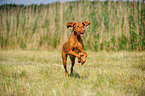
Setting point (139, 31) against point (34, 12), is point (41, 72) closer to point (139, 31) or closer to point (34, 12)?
point (139, 31)

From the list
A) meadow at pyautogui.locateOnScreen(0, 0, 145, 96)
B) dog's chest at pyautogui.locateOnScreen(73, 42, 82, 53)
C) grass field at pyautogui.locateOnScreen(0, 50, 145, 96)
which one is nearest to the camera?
grass field at pyautogui.locateOnScreen(0, 50, 145, 96)

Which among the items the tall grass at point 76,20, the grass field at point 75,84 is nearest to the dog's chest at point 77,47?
the grass field at point 75,84

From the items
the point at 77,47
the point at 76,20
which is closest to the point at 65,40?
the point at 76,20

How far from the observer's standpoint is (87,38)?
648 centimetres

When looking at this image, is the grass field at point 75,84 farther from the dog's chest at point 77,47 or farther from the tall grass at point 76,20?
the tall grass at point 76,20

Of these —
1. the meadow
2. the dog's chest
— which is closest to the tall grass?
the meadow

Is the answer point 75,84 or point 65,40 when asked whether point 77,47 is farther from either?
point 65,40

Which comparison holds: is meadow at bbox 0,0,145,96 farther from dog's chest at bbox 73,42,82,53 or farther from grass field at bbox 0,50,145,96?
dog's chest at bbox 73,42,82,53

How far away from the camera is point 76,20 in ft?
23.4

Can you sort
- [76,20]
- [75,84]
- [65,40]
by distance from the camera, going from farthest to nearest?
[76,20], [65,40], [75,84]

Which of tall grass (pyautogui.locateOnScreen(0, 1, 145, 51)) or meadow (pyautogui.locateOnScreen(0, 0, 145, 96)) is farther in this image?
tall grass (pyautogui.locateOnScreen(0, 1, 145, 51))

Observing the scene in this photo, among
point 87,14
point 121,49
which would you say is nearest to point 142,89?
point 121,49

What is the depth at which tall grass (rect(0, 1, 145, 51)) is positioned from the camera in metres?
5.88

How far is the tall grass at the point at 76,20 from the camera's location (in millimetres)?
5883
